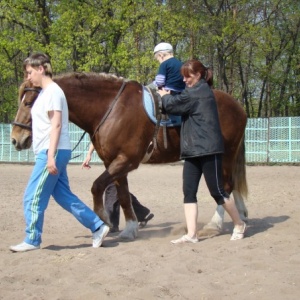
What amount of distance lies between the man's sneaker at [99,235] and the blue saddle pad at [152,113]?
147 cm

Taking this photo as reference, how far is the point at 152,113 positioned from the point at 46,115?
1.55 m

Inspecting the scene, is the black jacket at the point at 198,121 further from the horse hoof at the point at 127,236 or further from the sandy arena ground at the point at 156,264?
the horse hoof at the point at 127,236

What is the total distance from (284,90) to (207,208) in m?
37.2

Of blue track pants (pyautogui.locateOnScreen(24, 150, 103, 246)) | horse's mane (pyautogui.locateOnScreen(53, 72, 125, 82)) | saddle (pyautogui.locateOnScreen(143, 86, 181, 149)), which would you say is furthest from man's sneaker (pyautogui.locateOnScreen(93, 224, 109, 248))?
horse's mane (pyautogui.locateOnScreen(53, 72, 125, 82))

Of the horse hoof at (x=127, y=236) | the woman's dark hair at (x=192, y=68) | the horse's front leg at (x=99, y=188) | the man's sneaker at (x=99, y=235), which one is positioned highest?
the woman's dark hair at (x=192, y=68)

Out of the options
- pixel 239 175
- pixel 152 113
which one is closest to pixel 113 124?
pixel 152 113

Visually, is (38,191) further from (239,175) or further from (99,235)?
(239,175)

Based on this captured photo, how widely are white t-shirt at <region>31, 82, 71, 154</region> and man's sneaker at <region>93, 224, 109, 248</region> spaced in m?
0.99

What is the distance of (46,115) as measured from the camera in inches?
225

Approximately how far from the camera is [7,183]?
15.0 meters

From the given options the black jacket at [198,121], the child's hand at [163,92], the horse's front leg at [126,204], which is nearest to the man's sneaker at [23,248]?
the horse's front leg at [126,204]

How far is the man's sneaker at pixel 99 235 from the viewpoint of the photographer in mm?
6191

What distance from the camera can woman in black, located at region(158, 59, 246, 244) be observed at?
625 cm

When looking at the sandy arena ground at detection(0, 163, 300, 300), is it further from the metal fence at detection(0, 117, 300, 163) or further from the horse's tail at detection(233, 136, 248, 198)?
the metal fence at detection(0, 117, 300, 163)
